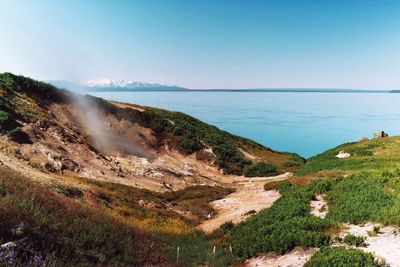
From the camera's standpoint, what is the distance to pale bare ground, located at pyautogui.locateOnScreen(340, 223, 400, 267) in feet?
36.5

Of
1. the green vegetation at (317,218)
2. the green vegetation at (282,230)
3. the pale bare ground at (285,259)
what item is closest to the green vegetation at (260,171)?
the green vegetation at (317,218)

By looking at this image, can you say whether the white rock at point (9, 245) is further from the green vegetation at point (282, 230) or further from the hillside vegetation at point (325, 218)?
the green vegetation at point (282, 230)

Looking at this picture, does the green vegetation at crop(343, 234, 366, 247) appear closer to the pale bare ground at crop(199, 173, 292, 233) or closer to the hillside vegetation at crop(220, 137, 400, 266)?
the hillside vegetation at crop(220, 137, 400, 266)

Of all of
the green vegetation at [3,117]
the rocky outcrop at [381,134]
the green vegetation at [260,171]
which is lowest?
the green vegetation at [260,171]

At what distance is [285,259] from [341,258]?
2.74 m

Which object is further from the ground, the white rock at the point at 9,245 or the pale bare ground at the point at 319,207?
the white rock at the point at 9,245

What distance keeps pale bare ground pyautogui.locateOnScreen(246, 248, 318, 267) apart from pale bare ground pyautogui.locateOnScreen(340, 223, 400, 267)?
2191mm

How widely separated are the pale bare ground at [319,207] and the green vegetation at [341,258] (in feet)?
21.7

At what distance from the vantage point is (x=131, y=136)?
5112cm

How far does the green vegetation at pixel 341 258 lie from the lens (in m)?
10.5

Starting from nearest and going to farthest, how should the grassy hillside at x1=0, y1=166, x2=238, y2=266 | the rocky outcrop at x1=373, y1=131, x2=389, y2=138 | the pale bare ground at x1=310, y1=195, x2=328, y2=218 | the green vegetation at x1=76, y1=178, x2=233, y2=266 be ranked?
the grassy hillside at x1=0, y1=166, x2=238, y2=266 → the green vegetation at x1=76, y1=178, x2=233, y2=266 → the pale bare ground at x1=310, y1=195, x2=328, y2=218 → the rocky outcrop at x1=373, y1=131, x2=389, y2=138

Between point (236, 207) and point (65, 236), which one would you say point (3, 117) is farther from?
point (65, 236)

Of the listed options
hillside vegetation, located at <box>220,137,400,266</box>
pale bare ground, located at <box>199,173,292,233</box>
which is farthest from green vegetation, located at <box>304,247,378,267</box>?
pale bare ground, located at <box>199,173,292,233</box>

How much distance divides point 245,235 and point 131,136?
120 feet
